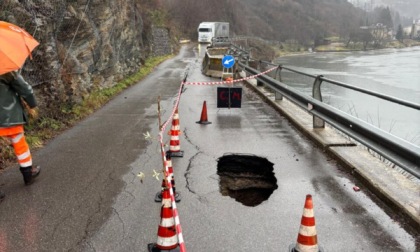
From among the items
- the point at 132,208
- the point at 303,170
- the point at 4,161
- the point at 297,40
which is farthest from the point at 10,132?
the point at 297,40

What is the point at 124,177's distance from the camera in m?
5.77

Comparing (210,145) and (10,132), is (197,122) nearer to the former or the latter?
(210,145)

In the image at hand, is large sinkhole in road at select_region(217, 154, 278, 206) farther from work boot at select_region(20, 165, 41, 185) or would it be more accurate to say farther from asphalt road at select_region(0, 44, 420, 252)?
work boot at select_region(20, 165, 41, 185)

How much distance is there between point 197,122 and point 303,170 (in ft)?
13.8

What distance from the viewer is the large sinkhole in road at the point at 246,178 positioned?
5.89m

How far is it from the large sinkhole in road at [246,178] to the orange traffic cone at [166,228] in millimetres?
2164

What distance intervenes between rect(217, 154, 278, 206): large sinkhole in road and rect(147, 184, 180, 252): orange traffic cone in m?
2.16

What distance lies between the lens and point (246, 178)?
639cm

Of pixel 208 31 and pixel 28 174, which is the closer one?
pixel 28 174

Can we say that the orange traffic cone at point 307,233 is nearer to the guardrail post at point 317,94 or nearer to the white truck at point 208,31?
the guardrail post at point 317,94

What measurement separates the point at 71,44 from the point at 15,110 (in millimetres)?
7275

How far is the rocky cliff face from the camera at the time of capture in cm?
922

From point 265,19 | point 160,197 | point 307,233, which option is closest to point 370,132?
point 307,233

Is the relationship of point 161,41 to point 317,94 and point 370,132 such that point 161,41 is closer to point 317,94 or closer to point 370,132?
point 317,94
